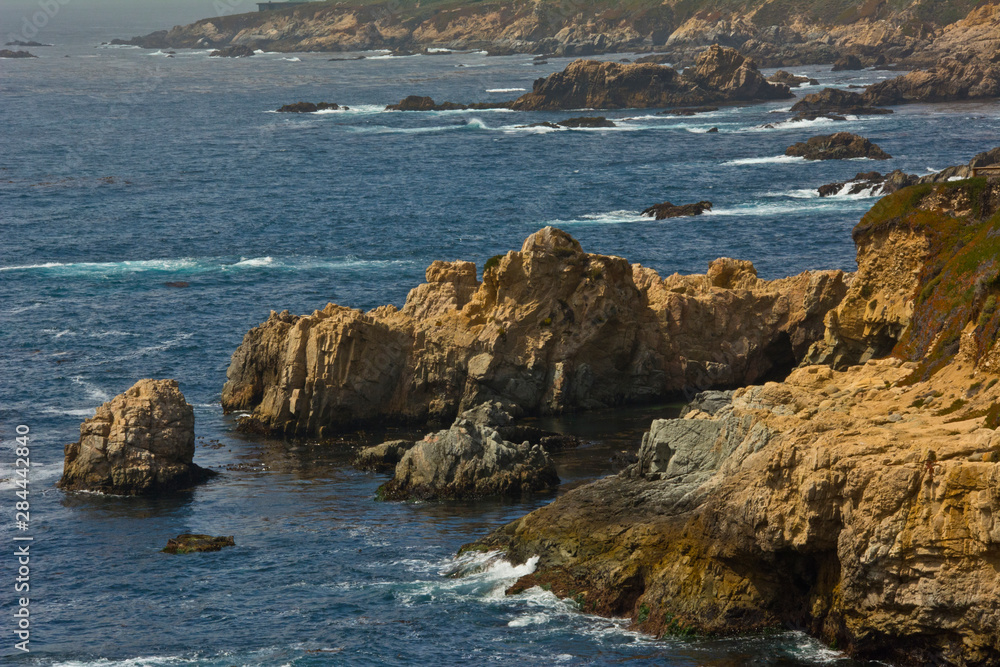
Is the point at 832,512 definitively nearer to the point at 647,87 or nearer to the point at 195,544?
the point at 195,544

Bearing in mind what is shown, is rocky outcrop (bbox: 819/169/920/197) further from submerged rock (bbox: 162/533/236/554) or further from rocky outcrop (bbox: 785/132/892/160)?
submerged rock (bbox: 162/533/236/554)

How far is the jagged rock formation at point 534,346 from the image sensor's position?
56938mm

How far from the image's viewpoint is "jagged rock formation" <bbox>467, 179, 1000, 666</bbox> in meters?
28.8

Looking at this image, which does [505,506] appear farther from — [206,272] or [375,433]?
[206,272]

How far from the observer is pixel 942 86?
16338 centimetres

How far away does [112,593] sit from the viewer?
39.5 metres

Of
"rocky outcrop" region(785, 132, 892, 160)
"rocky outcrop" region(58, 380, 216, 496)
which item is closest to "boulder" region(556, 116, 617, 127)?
"rocky outcrop" region(785, 132, 892, 160)

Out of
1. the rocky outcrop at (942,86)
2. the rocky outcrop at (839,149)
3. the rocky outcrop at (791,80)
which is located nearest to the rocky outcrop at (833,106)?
the rocky outcrop at (942,86)

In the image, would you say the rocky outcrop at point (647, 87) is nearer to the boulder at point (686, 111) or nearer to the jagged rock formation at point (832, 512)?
the boulder at point (686, 111)

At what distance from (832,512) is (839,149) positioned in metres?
98.0

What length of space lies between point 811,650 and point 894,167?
296 feet

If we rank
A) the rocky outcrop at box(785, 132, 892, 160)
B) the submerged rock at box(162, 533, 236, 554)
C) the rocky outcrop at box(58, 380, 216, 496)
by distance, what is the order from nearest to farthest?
the submerged rock at box(162, 533, 236, 554), the rocky outcrop at box(58, 380, 216, 496), the rocky outcrop at box(785, 132, 892, 160)

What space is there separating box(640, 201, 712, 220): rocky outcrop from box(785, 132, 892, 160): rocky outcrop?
82.5ft

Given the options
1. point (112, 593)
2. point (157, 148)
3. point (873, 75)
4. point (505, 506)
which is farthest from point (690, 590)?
point (873, 75)
